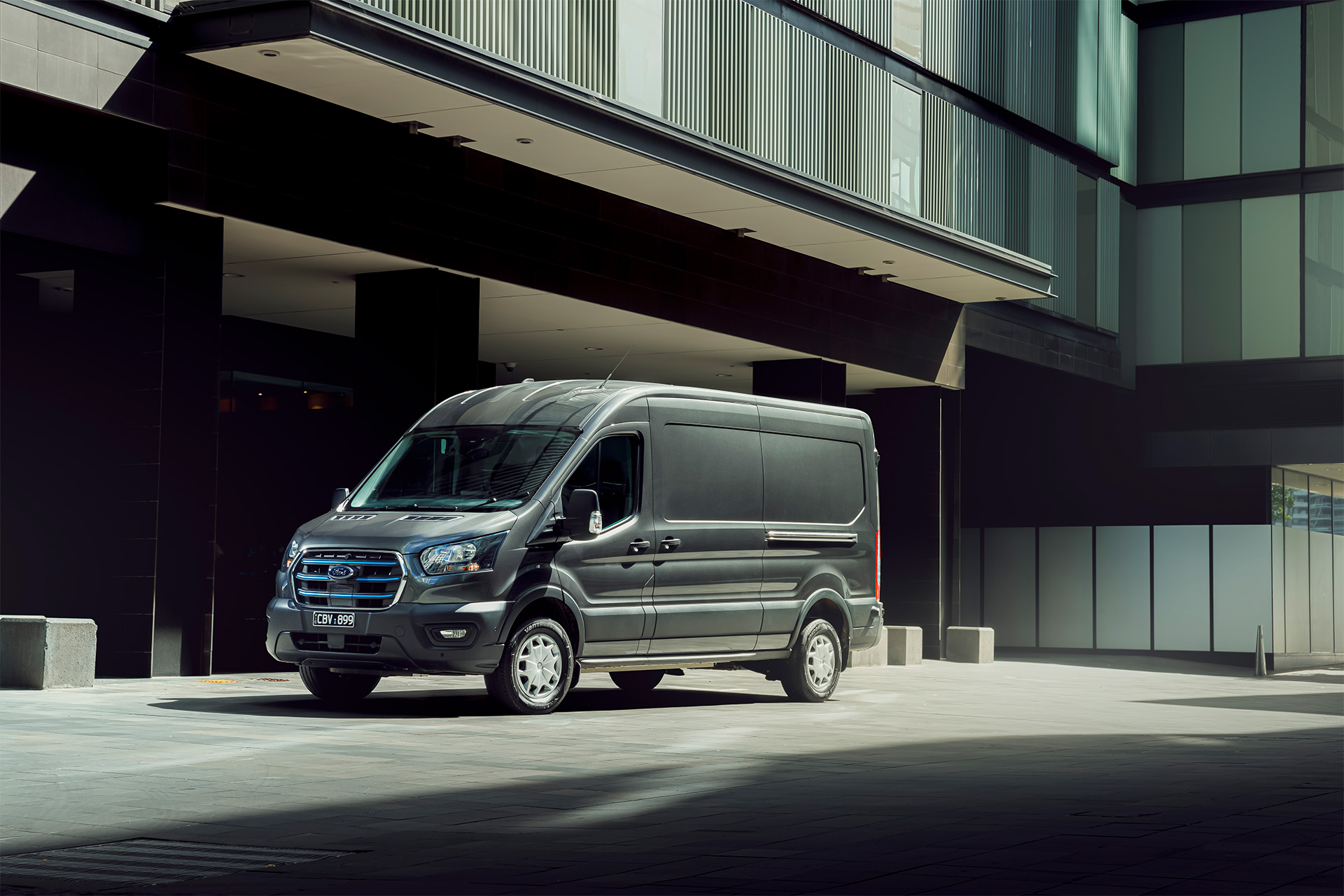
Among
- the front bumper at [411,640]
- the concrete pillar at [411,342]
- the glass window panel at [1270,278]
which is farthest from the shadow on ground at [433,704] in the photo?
the glass window panel at [1270,278]

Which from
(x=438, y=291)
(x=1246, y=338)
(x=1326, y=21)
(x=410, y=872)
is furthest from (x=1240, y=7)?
(x=410, y=872)

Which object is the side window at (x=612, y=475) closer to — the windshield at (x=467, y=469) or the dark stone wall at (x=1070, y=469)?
the windshield at (x=467, y=469)

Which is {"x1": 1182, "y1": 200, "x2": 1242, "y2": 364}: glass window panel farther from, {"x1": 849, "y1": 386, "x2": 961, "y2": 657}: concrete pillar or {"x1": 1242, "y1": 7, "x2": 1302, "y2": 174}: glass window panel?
{"x1": 849, "y1": 386, "x2": 961, "y2": 657}: concrete pillar

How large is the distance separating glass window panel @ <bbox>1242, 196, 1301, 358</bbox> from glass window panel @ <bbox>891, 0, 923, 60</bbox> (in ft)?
36.0

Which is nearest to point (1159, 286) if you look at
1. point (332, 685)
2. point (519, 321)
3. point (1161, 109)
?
point (1161, 109)

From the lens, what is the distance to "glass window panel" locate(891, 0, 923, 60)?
81.4ft

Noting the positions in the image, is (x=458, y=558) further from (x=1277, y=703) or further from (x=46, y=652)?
(x=1277, y=703)

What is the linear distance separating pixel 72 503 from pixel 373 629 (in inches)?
204

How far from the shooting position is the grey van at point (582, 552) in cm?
1186

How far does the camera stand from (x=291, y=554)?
12.4m

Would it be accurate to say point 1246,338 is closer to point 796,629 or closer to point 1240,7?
point 1240,7

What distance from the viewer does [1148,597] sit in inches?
1283

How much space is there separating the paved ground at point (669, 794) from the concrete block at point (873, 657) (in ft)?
28.4

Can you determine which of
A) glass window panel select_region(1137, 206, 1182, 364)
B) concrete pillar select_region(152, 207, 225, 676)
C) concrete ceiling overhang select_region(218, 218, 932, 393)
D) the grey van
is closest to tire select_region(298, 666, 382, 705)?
the grey van
